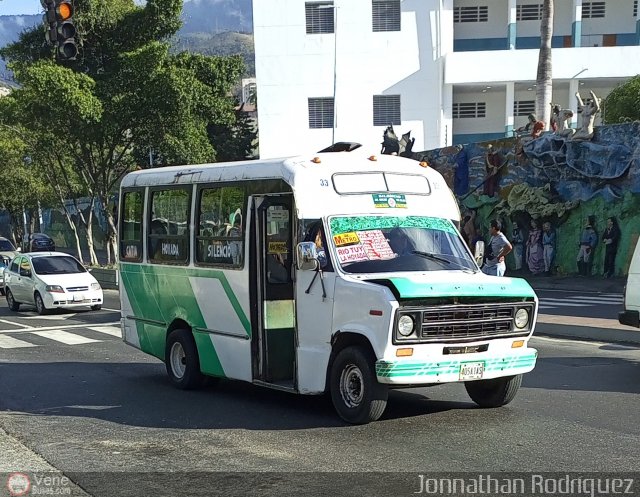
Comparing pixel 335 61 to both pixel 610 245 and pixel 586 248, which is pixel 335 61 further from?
pixel 610 245

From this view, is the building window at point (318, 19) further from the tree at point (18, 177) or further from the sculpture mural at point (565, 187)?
the sculpture mural at point (565, 187)

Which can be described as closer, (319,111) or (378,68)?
(378,68)

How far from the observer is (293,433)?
26.0ft

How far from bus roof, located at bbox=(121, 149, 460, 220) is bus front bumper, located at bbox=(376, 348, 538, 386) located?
5.80ft

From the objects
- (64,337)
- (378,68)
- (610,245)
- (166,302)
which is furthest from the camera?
(378,68)

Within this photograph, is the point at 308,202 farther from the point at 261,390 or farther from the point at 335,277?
the point at 261,390

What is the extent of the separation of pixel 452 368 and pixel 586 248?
62.5 feet

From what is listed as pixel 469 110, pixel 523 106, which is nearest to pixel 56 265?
pixel 469 110

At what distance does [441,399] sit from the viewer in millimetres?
9359

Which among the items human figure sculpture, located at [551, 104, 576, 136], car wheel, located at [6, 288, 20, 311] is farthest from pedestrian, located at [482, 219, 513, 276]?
car wheel, located at [6, 288, 20, 311]

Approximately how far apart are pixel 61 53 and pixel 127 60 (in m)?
16.5

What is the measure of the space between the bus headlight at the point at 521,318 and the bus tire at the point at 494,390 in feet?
2.00

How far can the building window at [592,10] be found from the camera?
159 ft

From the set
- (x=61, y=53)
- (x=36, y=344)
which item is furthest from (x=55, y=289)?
(x=61, y=53)
